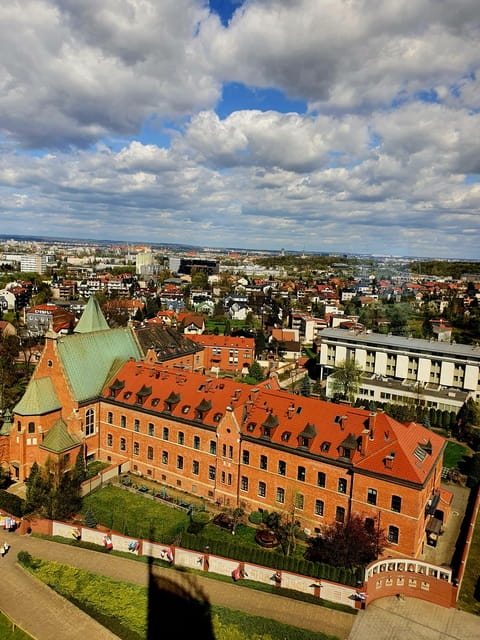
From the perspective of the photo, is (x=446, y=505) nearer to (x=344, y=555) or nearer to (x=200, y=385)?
(x=344, y=555)

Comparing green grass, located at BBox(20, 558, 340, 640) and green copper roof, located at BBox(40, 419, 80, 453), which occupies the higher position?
green copper roof, located at BBox(40, 419, 80, 453)

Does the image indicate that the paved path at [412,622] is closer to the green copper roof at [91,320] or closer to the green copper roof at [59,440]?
the green copper roof at [59,440]

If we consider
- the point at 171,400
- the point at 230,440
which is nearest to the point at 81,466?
the point at 171,400

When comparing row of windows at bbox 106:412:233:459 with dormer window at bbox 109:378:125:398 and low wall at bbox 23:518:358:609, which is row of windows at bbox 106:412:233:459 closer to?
dormer window at bbox 109:378:125:398

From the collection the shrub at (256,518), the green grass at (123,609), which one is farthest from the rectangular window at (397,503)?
the shrub at (256,518)

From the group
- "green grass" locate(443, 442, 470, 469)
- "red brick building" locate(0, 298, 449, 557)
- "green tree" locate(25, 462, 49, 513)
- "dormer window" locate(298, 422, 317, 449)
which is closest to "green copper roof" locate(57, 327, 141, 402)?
"red brick building" locate(0, 298, 449, 557)
